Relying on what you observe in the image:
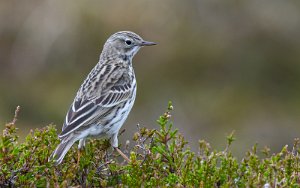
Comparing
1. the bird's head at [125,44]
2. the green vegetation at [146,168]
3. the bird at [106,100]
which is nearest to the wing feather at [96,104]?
the bird at [106,100]

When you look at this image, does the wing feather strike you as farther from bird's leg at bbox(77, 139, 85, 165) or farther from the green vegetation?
the green vegetation

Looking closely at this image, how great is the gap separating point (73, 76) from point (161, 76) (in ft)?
6.16

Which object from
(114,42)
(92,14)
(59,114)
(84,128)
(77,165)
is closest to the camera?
(77,165)

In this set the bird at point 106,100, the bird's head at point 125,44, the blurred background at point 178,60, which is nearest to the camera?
the bird at point 106,100

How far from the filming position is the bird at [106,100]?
266 inches

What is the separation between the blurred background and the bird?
572cm

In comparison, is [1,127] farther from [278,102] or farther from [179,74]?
[278,102]

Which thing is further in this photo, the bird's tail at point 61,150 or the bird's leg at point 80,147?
the bird's leg at point 80,147

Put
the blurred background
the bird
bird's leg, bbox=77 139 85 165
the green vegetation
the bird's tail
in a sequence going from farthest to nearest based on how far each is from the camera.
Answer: the blurred background
the bird
bird's leg, bbox=77 139 85 165
the bird's tail
the green vegetation

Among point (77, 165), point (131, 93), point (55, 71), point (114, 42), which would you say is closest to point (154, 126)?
point (55, 71)

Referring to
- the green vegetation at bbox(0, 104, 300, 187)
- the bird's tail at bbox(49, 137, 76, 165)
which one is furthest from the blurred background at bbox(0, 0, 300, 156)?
the green vegetation at bbox(0, 104, 300, 187)

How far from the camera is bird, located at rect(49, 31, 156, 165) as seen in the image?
22.2ft

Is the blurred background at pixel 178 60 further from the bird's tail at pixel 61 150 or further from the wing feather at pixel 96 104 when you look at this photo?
the bird's tail at pixel 61 150

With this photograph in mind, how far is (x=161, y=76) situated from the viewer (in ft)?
50.3
